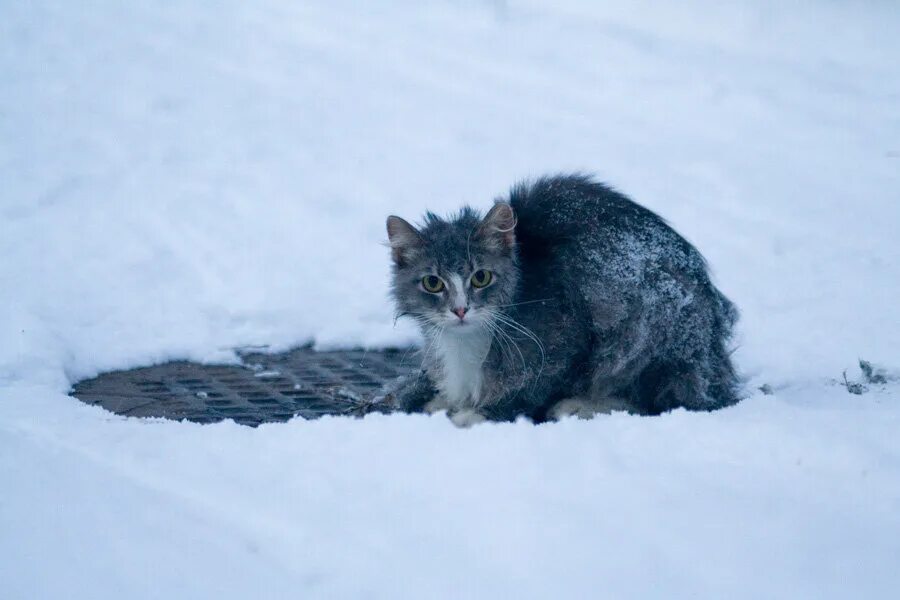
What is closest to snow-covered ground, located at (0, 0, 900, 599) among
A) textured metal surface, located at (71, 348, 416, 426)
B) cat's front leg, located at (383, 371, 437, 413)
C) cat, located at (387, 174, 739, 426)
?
textured metal surface, located at (71, 348, 416, 426)

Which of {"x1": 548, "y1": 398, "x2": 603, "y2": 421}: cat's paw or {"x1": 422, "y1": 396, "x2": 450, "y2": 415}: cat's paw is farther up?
{"x1": 548, "y1": 398, "x2": 603, "y2": 421}: cat's paw

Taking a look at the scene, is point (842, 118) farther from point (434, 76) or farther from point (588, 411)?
point (588, 411)

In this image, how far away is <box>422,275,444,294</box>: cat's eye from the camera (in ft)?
12.5

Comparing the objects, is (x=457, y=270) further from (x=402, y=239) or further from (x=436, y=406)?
(x=436, y=406)

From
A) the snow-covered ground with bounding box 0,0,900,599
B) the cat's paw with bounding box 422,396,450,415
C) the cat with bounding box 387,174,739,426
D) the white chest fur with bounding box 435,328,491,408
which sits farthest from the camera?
the cat's paw with bounding box 422,396,450,415

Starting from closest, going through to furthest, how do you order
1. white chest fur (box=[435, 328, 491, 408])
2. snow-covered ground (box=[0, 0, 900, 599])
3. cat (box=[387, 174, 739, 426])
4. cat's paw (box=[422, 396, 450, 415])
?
snow-covered ground (box=[0, 0, 900, 599]) < cat (box=[387, 174, 739, 426]) < white chest fur (box=[435, 328, 491, 408]) < cat's paw (box=[422, 396, 450, 415])

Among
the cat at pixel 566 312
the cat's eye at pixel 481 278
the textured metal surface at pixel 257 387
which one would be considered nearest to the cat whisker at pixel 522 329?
the cat at pixel 566 312

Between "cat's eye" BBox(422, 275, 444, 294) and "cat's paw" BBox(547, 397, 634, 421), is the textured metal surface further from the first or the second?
"cat's paw" BBox(547, 397, 634, 421)

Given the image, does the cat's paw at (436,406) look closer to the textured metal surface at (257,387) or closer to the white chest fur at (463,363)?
the white chest fur at (463,363)

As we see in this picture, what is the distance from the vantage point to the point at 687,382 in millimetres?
3703

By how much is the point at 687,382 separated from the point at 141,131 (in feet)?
17.7

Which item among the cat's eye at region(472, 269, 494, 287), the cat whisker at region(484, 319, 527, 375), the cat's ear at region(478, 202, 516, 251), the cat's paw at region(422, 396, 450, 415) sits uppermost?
the cat's ear at region(478, 202, 516, 251)

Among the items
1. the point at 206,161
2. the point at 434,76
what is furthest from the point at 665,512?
the point at 434,76

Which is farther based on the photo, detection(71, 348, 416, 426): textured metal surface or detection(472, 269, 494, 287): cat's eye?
detection(71, 348, 416, 426): textured metal surface
